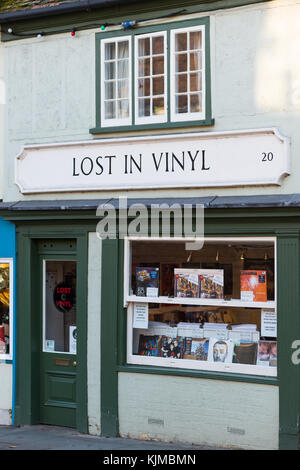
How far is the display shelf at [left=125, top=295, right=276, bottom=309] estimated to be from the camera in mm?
8469

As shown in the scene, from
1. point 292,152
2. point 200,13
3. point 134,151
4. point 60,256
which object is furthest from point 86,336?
point 200,13

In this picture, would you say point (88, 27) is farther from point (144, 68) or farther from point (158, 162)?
point (158, 162)

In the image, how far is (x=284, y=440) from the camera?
805 centimetres

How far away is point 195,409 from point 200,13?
540 centimetres

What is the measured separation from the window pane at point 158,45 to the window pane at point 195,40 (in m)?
0.44

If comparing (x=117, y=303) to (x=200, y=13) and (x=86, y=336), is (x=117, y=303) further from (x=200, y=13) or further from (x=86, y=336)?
(x=200, y=13)

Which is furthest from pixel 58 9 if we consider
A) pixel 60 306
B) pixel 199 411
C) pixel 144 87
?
pixel 199 411

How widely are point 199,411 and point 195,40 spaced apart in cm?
508

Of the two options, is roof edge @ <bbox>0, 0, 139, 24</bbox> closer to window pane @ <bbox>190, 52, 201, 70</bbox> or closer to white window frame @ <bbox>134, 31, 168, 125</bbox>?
white window frame @ <bbox>134, 31, 168, 125</bbox>

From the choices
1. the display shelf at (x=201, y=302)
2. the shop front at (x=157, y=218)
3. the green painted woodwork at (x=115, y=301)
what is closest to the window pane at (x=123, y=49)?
the shop front at (x=157, y=218)

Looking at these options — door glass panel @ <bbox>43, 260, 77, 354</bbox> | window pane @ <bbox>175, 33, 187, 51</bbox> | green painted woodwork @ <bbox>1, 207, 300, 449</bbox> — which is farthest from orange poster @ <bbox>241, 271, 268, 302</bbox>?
window pane @ <bbox>175, 33, 187, 51</bbox>

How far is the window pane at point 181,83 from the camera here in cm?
903

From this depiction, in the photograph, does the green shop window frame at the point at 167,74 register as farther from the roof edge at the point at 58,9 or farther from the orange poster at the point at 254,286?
the orange poster at the point at 254,286

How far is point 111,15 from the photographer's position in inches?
372
